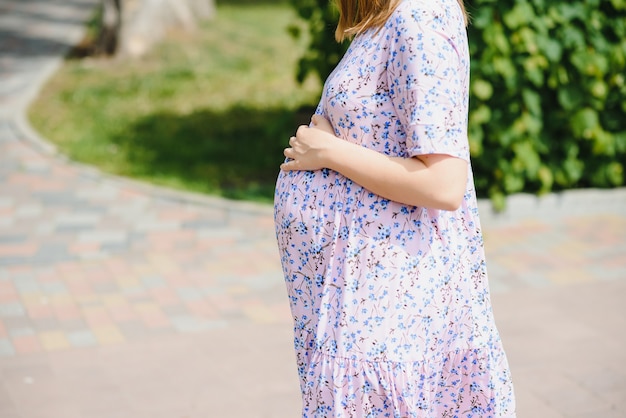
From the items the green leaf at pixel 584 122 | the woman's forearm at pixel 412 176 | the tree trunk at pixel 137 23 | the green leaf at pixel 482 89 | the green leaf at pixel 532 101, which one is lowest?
the tree trunk at pixel 137 23

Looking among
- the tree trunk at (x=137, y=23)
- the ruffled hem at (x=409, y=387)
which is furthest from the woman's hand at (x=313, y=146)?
the tree trunk at (x=137, y=23)

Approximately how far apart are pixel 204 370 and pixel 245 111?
556cm

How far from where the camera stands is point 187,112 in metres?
9.27

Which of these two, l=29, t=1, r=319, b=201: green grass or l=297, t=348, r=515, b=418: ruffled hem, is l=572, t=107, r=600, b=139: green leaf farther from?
l=297, t=348, r=515, b=418: ruffled hem

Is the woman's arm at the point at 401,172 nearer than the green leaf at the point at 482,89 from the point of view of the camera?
Yes

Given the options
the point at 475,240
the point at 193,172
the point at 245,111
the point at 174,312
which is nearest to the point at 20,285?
the point at 174,312

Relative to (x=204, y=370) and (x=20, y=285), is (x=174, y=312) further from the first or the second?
(x=20, y=285)

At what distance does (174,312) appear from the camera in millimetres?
4715

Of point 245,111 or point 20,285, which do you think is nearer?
point 20,285

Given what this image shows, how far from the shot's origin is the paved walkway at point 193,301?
3.90m

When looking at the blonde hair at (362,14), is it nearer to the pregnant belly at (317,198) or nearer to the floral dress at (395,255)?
the floral dress at (395,255)

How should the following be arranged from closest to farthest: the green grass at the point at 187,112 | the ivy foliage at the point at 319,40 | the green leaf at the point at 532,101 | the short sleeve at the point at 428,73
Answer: the short sleeve at the point at 428,73
the green leaf at the point at 532,101
the ivy foliage at the point at 319,40
the green grass at the point at 187,112

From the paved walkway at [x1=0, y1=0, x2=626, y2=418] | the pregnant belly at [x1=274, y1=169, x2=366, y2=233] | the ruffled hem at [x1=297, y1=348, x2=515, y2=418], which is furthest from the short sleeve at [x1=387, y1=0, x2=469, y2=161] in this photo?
the paved walkway at [x1=0, y1=0, x2=626, y2=418]

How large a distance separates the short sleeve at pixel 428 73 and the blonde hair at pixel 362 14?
0.04 metres
